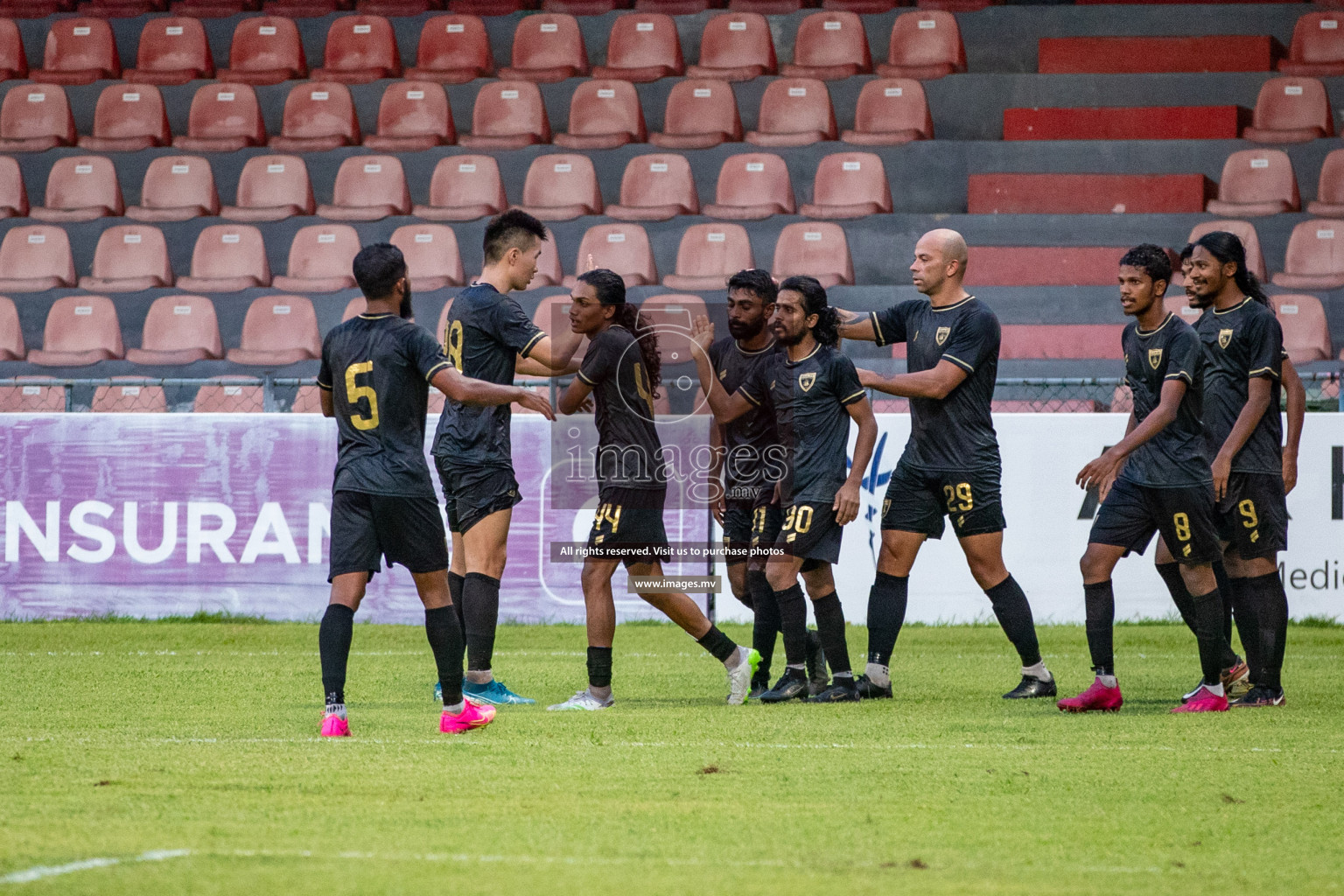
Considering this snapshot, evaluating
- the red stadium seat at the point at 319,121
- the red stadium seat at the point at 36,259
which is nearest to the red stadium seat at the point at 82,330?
the red stadium seat at the point at 36,259

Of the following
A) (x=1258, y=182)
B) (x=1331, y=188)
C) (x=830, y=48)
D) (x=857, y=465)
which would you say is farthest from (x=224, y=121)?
(x=857, y=465)

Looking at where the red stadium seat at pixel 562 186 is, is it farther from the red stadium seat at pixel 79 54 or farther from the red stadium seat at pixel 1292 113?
the red stadium seat at pixel 1292 113

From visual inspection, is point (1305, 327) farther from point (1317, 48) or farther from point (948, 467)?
point (948, 467)

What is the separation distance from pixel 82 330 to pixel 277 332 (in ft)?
6.31

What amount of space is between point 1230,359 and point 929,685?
2171 millimetres

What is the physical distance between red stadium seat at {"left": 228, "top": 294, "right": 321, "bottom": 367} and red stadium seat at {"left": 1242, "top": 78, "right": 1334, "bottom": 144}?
9.47 metres

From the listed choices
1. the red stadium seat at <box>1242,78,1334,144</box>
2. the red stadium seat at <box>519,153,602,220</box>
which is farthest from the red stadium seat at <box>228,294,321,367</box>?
the red stadium seat at <box>1242,78,1334,144</box>

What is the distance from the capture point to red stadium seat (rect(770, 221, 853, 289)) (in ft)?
46.0

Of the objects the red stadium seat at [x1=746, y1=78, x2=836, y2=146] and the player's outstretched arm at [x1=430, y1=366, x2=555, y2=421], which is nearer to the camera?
the player's outstretched arm at [x1=430, y1=366, x2=555, y2=421]

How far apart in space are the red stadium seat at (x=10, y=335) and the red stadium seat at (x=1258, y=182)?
11380mm

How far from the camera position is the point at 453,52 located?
17172 mm

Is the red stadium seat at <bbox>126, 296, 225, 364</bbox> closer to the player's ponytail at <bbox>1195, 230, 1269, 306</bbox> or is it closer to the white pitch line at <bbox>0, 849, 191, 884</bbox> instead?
the player's ponytail at <bbox>1195, 230, 1269, 306</bbox>

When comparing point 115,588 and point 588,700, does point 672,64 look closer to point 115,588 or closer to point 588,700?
point 115,588

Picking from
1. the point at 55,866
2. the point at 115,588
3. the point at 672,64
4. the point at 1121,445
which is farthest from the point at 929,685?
the point at 672,64
